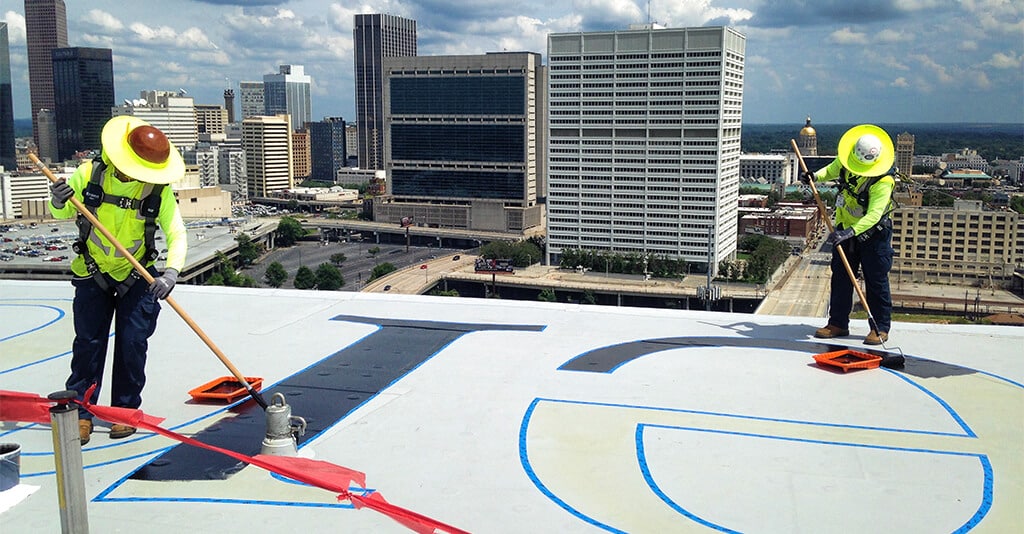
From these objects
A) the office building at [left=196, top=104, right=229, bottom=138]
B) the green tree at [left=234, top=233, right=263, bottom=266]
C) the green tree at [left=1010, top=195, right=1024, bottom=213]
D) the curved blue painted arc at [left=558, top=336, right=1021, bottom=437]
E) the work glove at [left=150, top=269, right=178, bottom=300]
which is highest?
the office building at [left=196, top=104, right=229, bottom=138]

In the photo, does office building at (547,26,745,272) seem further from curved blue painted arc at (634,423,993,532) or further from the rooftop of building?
curved blue painted arc at (634,423,993,532)

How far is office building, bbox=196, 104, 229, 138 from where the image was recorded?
170 metres

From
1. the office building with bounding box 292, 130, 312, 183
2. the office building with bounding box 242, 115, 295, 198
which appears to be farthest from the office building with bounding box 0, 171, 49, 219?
the office building with bounding box 292, 130, 312, 183

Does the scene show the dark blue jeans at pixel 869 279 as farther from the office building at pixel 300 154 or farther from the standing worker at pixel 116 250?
the office building at pixel 300 154

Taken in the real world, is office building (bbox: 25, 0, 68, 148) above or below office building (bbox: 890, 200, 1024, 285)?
above

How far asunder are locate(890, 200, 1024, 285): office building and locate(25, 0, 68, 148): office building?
122894 mm

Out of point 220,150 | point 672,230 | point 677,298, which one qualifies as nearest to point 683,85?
point 672,230

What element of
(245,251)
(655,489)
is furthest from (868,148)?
(245,251)

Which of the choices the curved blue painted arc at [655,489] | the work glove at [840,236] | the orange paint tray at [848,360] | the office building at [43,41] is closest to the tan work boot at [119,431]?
the curved blue painted arc at [655,489]

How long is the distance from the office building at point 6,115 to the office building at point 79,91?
13.1 meters

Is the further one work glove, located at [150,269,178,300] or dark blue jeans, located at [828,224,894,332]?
dark blue jeans, located at [828,224,894,332]

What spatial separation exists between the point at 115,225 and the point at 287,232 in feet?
304

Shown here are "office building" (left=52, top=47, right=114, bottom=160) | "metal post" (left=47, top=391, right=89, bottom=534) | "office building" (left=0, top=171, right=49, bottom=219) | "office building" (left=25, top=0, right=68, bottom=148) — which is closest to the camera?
"metal post" (left=47, top=391, right=89, bottom=534)

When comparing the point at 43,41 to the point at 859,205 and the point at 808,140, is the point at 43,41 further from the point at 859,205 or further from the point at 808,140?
the point at 859,205
